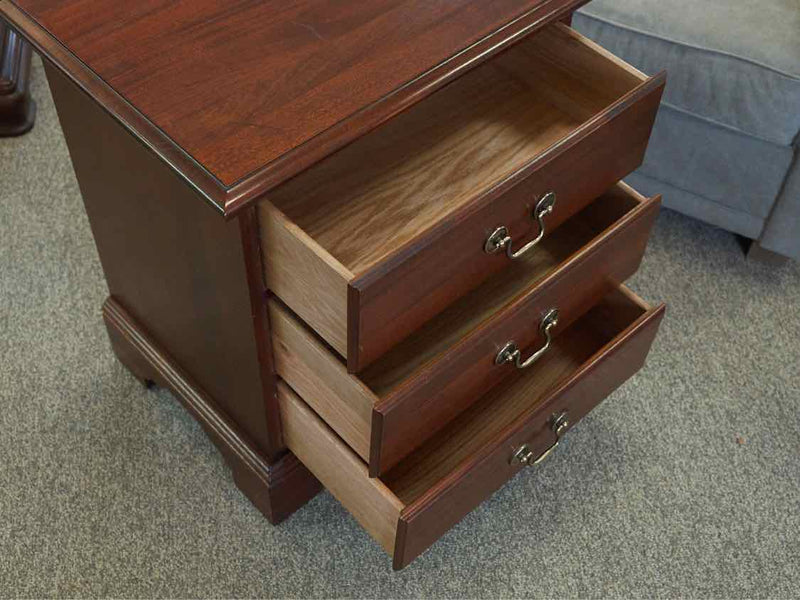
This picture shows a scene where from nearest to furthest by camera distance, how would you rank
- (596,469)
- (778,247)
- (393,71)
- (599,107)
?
(393,71) → (599,107) → (596,469) → (778,247)

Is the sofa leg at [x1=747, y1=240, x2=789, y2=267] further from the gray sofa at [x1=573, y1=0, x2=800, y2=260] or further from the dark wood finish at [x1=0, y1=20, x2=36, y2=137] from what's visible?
the dark wood finish at [x1=0, y1=20, x2=36, y2=137]

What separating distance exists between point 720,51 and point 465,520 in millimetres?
709

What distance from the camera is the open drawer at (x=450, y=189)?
854 millimetres

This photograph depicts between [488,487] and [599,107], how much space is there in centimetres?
42

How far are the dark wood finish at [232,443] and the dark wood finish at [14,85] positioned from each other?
0.55 m

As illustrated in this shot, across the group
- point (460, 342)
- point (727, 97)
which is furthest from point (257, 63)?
point (727, 97)

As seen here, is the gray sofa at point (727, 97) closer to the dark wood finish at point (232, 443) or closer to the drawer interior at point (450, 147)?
the drawer interior at point (450, 147)

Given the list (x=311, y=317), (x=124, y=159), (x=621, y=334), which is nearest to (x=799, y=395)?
(x=621, y=334)

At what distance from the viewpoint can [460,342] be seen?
95 centimetres

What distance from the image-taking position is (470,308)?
1.05 m

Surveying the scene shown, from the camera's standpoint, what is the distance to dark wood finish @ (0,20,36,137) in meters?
1.63

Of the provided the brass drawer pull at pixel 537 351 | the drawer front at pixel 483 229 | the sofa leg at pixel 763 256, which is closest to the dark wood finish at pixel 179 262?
the drawer front at pixel 483 229

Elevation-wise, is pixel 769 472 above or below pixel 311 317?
below

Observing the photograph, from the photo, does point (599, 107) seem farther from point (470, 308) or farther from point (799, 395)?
point (799, 395)
